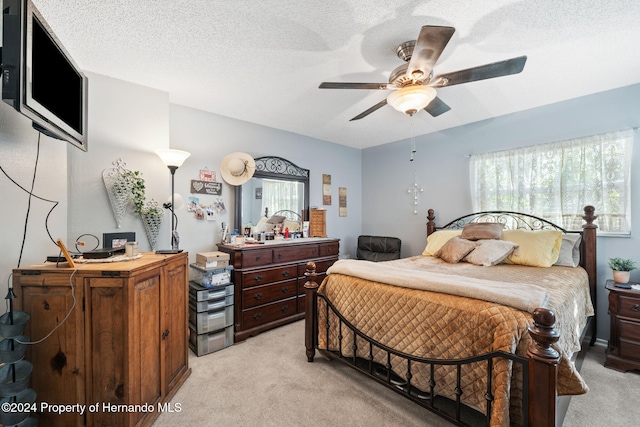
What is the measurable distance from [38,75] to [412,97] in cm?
208

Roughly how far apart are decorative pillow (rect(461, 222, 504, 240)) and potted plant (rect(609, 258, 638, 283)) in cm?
90

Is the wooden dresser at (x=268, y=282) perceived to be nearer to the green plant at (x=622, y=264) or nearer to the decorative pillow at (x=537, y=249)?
the decorative pillow at (x=537, y=249)

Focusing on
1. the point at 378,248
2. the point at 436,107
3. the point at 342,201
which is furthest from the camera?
the point at 342,201

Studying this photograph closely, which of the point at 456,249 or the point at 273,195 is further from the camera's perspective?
the point at 273,195

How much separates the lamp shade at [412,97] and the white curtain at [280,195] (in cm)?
206

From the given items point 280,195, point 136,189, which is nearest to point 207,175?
point 136,189

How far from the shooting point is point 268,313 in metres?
2.95

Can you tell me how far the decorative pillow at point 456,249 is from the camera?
2.71 meters

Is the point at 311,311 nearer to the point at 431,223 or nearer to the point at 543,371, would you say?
the point at 543,371

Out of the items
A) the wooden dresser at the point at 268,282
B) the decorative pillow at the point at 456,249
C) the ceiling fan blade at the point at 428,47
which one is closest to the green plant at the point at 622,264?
the decorative pillow at the point at 456,249

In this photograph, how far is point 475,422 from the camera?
61.0 inches

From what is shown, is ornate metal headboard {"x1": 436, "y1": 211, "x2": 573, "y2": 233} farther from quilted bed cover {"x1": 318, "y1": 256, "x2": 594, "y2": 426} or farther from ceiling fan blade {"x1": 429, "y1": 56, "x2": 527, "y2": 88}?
ceiling fan blade {"x1": 429, "y1": 56, "x2": 527, "y2": 88}

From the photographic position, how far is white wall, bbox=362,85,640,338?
2.51 meters

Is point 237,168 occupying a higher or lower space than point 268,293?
higher
